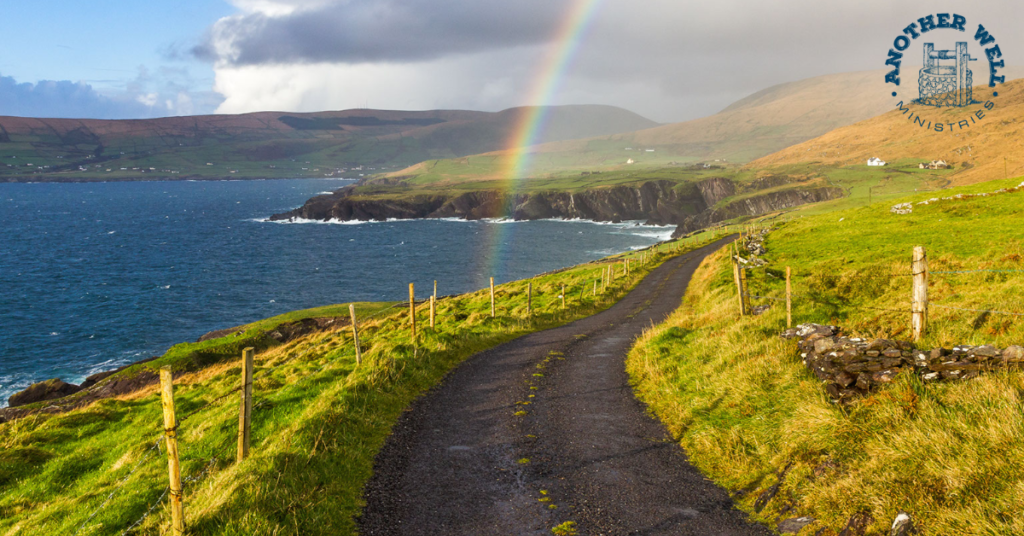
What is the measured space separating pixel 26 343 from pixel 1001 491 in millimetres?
80910

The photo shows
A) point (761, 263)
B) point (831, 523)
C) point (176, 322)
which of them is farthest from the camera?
point (176, 322)

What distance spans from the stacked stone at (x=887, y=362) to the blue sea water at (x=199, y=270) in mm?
58013

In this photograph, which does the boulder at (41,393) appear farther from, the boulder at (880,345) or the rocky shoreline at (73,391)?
the boulder at (880,345)

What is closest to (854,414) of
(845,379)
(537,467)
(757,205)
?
(845,379)

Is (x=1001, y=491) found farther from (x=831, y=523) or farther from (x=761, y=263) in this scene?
(x=761, y=263)

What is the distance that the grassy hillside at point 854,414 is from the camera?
8.34 meters

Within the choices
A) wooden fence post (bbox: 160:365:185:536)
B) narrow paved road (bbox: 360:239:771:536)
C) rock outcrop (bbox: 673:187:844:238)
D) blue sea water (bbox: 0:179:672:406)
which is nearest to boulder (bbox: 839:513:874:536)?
narrow paved road (bbox: 360:239:771:536)

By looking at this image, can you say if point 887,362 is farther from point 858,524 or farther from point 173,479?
point 173,479

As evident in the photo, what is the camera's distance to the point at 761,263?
42.8 m

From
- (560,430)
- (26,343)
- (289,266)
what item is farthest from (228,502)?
(289,266)

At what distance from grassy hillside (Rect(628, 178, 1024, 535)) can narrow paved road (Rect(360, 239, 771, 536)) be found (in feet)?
3.16

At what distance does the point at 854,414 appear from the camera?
11.4 meters

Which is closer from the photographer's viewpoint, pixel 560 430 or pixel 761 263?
pixel 560 430

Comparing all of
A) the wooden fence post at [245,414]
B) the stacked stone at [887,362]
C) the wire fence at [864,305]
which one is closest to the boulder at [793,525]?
the stacked stone at [887,362]
